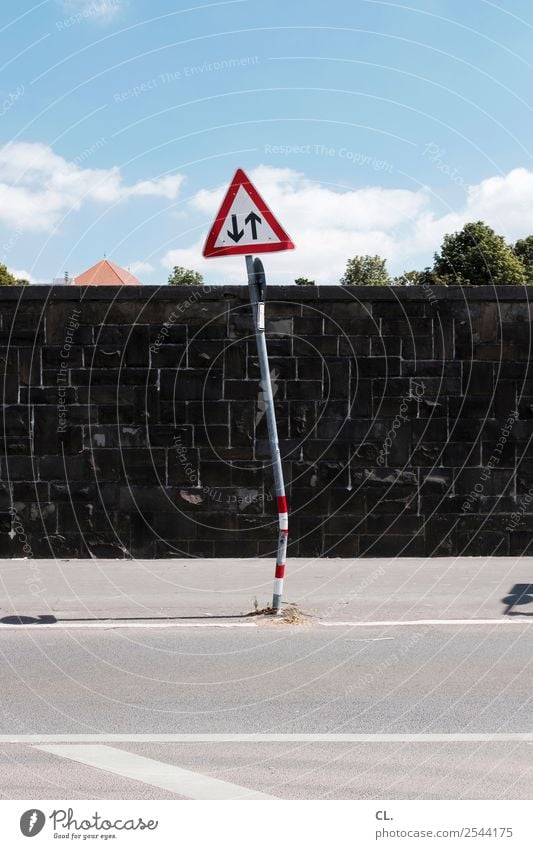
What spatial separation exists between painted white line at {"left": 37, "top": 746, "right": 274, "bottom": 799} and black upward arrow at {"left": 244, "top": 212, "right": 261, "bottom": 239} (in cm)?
441

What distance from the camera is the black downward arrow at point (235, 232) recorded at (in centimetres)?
823

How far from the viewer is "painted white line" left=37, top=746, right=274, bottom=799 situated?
4402 mm

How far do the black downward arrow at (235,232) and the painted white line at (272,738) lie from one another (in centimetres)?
419

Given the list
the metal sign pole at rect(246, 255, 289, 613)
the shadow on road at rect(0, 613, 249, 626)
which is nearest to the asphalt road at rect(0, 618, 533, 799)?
the shadow on road at rect(0, 613, 249, 626)

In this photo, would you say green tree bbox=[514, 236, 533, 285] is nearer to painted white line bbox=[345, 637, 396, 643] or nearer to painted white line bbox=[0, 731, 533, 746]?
painted white line bbox=[345, 637, 396, 643]

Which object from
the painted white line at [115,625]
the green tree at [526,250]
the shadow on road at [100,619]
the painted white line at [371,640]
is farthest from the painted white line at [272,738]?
the green tree at [526,250]

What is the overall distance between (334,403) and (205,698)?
17.5 feet

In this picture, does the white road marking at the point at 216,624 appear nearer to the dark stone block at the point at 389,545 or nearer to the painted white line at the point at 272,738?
the painted white line at the point at 272,738

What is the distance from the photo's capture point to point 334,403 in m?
11.0

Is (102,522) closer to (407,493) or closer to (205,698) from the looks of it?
(407,493)

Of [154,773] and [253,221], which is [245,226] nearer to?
[253,221]

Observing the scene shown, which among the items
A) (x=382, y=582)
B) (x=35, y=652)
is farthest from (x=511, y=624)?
(x=35, y=652)

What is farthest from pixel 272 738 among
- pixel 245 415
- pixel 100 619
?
pixel 245 415
